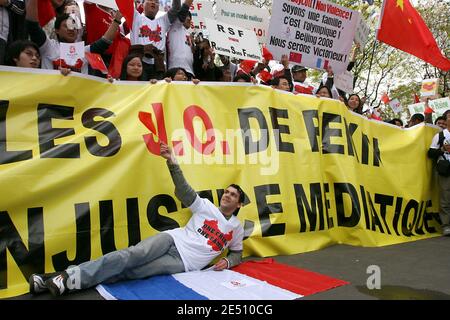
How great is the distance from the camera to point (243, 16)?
21.8 ft

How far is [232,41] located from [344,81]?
197 centimetres

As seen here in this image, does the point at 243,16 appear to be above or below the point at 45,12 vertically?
above

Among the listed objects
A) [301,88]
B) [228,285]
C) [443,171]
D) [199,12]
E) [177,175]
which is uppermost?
[199,12]

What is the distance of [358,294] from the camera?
3191 mm

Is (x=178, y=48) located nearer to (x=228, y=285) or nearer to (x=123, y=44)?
(x=123, y=44)

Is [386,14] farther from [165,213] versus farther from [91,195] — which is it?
[91,195]

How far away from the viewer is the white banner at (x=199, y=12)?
6.91m

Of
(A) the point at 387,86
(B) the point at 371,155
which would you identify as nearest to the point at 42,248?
(B) the point at 371,155

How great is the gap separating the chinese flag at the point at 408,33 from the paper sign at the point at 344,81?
2.33 feet

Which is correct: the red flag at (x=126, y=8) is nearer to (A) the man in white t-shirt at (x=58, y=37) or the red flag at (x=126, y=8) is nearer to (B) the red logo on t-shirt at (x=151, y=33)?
(A) the man in white t-shirt at (x=58, y=37)

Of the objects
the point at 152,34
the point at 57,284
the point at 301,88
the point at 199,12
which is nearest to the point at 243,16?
the point at 199,12

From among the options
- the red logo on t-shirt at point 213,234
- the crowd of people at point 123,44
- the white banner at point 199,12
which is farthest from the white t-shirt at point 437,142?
the white banner at point 199,12

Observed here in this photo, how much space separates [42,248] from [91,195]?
565 mm

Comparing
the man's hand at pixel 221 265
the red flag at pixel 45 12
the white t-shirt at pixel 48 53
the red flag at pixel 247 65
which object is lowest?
the man's hand at pixel 221 265
